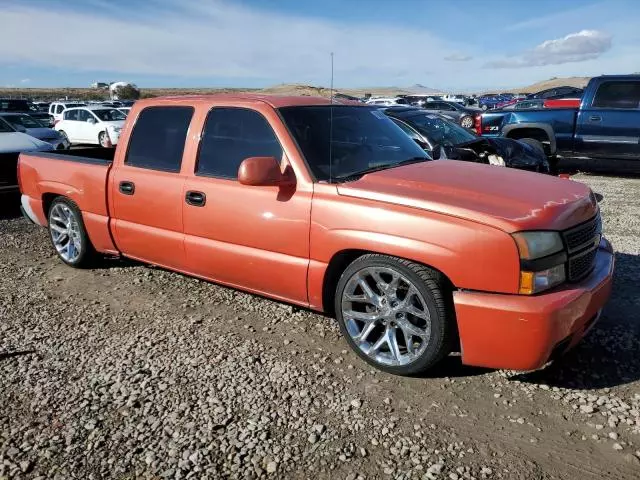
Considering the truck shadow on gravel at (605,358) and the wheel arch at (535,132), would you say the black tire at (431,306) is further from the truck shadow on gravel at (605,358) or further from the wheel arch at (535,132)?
the wheel arch at (535,132)

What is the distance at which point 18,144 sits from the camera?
340 inches

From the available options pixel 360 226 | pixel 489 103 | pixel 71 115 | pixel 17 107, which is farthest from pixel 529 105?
pixel 489 103

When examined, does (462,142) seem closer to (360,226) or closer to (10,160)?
(360,226)

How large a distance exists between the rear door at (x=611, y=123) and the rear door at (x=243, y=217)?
8.84 meters

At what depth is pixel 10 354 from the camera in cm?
363

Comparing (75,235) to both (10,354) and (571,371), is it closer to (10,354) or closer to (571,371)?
(10,354)

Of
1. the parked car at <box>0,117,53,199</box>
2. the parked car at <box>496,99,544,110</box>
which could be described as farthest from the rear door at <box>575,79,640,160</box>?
the parked car at <box>0,117,53,199</box>

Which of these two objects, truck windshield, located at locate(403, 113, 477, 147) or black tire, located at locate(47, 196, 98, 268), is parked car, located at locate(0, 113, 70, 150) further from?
truck windshield, located at locate(403, 113, 477, 147)

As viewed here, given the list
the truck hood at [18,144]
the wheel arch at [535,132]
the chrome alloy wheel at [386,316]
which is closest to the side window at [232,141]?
the chrome alloy wheel at [386,316]

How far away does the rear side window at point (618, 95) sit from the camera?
1020 cm

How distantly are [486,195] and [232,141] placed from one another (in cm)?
190

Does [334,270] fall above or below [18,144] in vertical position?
below

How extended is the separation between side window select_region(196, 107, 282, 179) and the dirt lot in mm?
1166

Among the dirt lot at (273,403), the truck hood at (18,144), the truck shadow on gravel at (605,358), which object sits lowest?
the dirt lot at (273,403)
